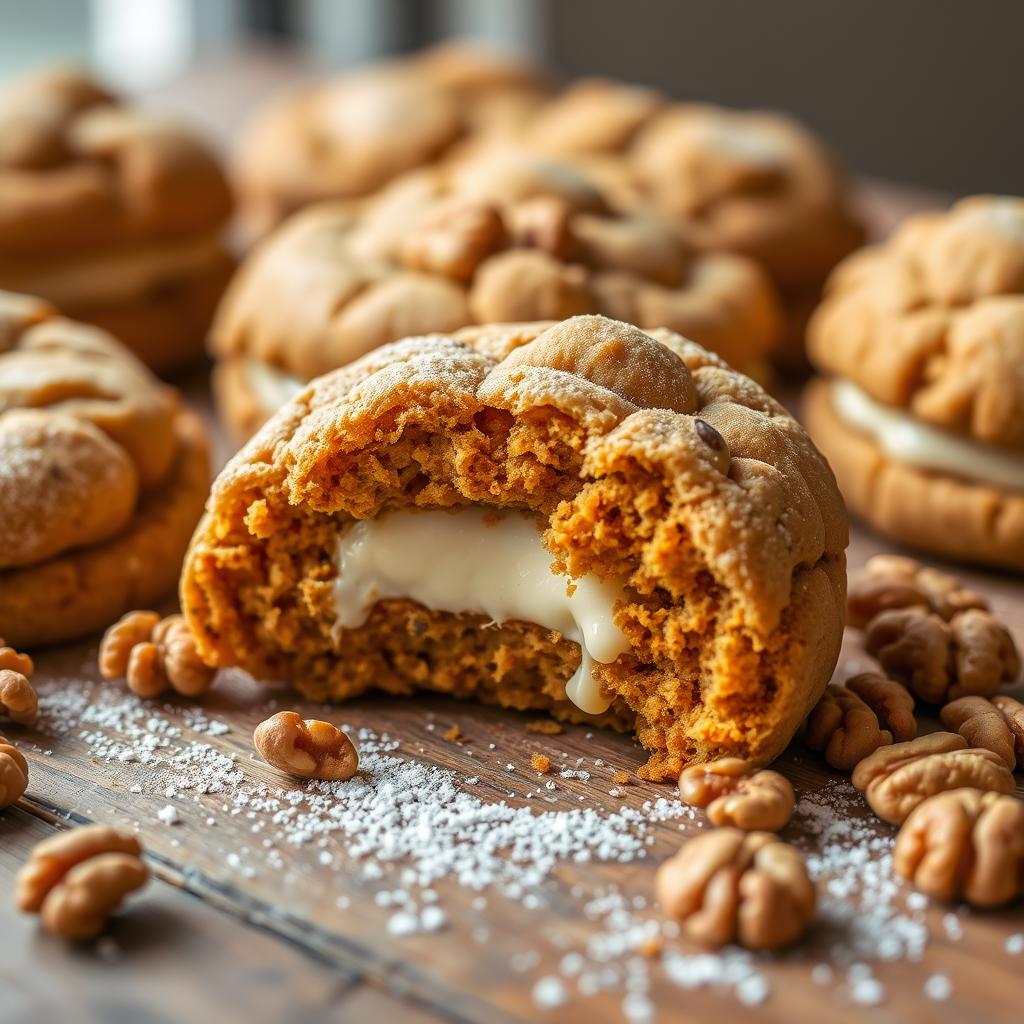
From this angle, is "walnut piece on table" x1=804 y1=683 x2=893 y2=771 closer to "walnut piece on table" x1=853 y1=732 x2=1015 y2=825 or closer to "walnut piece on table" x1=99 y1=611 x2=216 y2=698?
"walnut piece on table" x1=853 y1=732 x2=1015 y2=825

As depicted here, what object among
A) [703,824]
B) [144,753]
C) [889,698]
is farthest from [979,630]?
[144,753]

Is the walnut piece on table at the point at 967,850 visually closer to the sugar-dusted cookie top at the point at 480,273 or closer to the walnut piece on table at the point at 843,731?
the walnut piece on table at the point at 843,731

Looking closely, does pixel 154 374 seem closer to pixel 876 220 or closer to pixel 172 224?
pixel 172 224

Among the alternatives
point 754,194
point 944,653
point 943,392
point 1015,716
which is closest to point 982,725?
point 1015,716

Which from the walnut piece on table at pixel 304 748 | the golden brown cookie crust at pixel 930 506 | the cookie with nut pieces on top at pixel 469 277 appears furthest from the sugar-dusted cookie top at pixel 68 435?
the golden brown cookie crust at pixel 930 506

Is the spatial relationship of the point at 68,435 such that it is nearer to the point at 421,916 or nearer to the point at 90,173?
the point at 421,916

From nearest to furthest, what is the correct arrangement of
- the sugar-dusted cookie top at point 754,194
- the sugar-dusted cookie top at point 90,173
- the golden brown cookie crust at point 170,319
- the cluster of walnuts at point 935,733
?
the cluster of walnuts at point 935,733 → the sugar-dusted cookie top at point 90,173 → the golden brown cookie crust at point 170,319 → the sugar-dusted cookie top at point 754,194

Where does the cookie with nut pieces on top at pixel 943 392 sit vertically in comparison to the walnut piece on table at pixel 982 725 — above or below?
above
